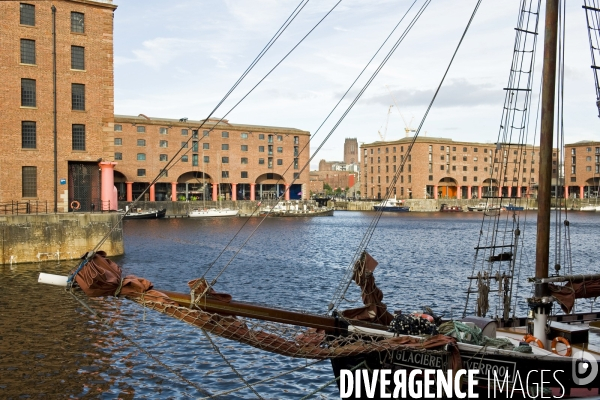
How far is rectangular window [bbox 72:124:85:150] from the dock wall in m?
8.15

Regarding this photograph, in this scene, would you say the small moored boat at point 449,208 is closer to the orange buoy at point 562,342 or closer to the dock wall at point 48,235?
the dock wall at point 48,235

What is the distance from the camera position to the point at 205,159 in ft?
395

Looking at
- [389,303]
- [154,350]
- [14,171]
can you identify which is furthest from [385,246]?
[154,350]

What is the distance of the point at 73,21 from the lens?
1864 inches

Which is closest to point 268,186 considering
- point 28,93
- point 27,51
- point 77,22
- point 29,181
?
point 77,22

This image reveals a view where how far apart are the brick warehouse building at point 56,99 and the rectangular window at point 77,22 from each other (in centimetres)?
8

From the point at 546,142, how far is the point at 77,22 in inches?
1712

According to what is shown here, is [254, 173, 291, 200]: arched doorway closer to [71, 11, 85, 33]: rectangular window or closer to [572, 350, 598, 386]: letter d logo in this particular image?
[71, 11, 85, 33]: rectangular window

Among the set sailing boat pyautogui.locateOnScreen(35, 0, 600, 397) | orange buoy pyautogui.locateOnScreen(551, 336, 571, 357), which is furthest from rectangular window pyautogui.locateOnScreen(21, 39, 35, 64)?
orange buoy pyautogui.locateOnScreen(551, 336, 571, 357)

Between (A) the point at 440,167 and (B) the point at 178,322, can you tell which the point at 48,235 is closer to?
(B) the point at 178,322

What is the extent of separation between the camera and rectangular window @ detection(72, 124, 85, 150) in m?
46.9

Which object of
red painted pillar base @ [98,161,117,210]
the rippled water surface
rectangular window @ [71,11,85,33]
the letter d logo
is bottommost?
the rippled water surface

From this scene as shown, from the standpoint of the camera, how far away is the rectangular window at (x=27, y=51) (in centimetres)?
4566

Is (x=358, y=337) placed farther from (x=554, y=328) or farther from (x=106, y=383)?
(x=106, y=383)
